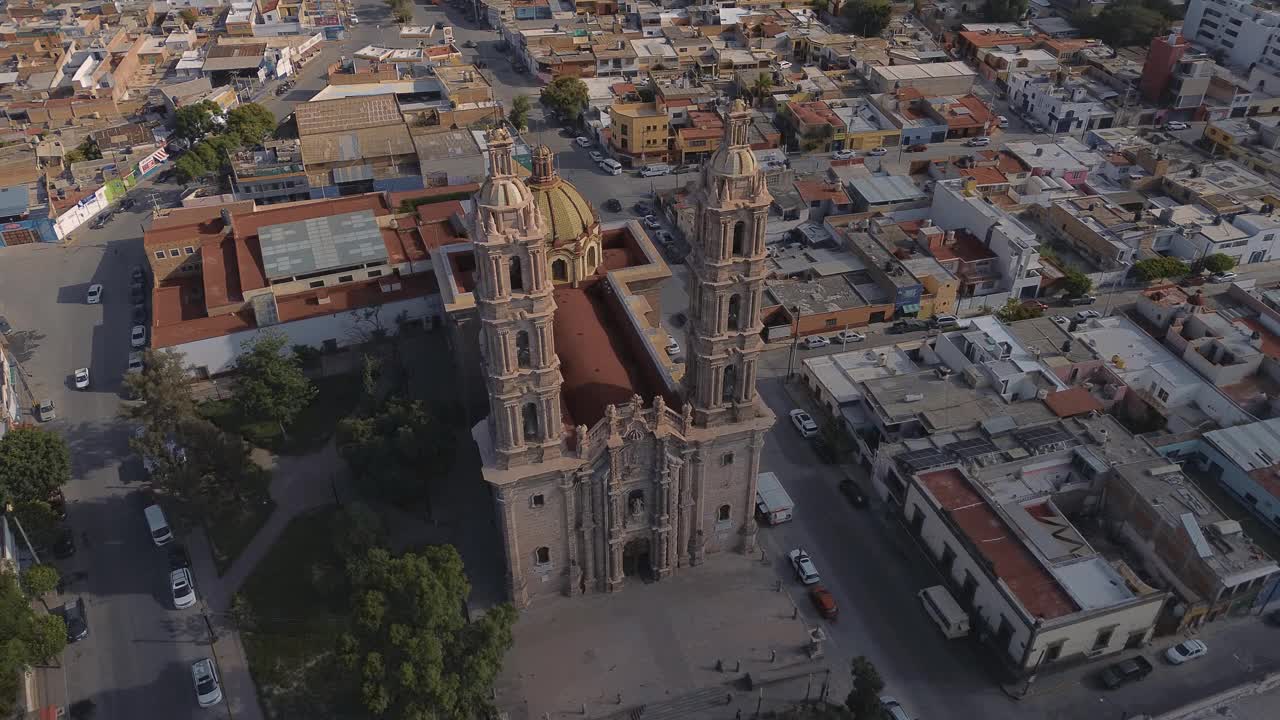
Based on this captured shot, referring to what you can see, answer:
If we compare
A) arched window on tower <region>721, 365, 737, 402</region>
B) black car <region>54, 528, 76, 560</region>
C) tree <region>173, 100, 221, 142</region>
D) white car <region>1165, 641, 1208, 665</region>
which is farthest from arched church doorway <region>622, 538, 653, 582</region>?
tree <region>173, 100, 221, 142</region>

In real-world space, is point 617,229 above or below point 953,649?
above

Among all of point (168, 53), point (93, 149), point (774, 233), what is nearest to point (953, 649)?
point (774, 233)

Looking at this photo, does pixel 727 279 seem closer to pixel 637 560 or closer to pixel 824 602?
pixel 637 560

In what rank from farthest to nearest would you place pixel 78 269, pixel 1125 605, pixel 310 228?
pixel 78 269 < pixel 310 228 < pixel 1125 605

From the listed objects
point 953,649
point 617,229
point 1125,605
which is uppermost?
point 617,229

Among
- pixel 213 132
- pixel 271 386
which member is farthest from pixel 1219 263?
pixel 213 132

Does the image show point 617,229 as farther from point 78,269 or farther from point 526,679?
point 78,269

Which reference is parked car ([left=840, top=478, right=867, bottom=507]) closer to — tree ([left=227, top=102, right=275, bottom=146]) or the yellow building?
the yellow building

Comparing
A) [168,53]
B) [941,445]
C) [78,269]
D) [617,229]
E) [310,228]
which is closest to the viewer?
[941,445]
